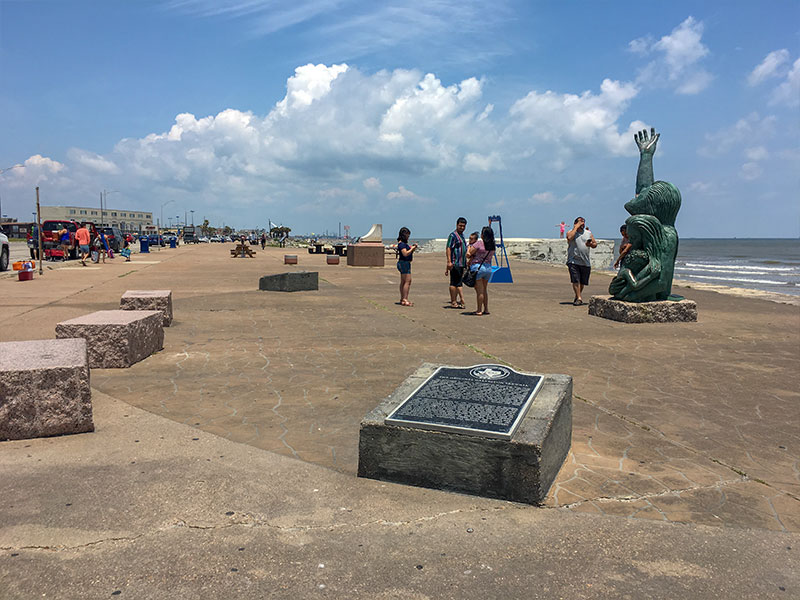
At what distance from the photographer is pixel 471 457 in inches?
137

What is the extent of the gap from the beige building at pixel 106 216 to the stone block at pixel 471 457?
11095 cm

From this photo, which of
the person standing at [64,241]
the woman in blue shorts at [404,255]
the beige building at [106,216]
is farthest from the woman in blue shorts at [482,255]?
the beige building at [106,216]

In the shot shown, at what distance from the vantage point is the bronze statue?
10750 millimetres

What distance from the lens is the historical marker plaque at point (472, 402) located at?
352 cm

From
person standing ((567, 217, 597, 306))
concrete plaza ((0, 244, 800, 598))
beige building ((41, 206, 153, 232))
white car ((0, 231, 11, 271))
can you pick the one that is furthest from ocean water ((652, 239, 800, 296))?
beige building ((41, 206, 153, 232))

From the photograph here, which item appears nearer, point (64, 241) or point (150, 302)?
point (150, 302)

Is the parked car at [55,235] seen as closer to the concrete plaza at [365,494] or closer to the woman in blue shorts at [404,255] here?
the woman in blue shorts at [404,255]

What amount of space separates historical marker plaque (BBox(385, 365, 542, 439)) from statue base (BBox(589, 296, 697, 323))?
679 cm

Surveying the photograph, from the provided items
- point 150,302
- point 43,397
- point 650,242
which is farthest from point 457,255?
point 43,397

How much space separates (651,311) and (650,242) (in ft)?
4.59

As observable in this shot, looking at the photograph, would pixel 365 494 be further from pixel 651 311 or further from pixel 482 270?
pixel 651 311

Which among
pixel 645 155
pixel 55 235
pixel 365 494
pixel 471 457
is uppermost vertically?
pixel 645 155

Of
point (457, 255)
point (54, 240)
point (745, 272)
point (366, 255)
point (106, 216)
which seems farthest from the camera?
point (106, 216)

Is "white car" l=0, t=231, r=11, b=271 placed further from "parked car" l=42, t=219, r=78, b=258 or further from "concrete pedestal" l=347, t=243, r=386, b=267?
"concrete pedestal" l=347, t=243, r=386, b=267
